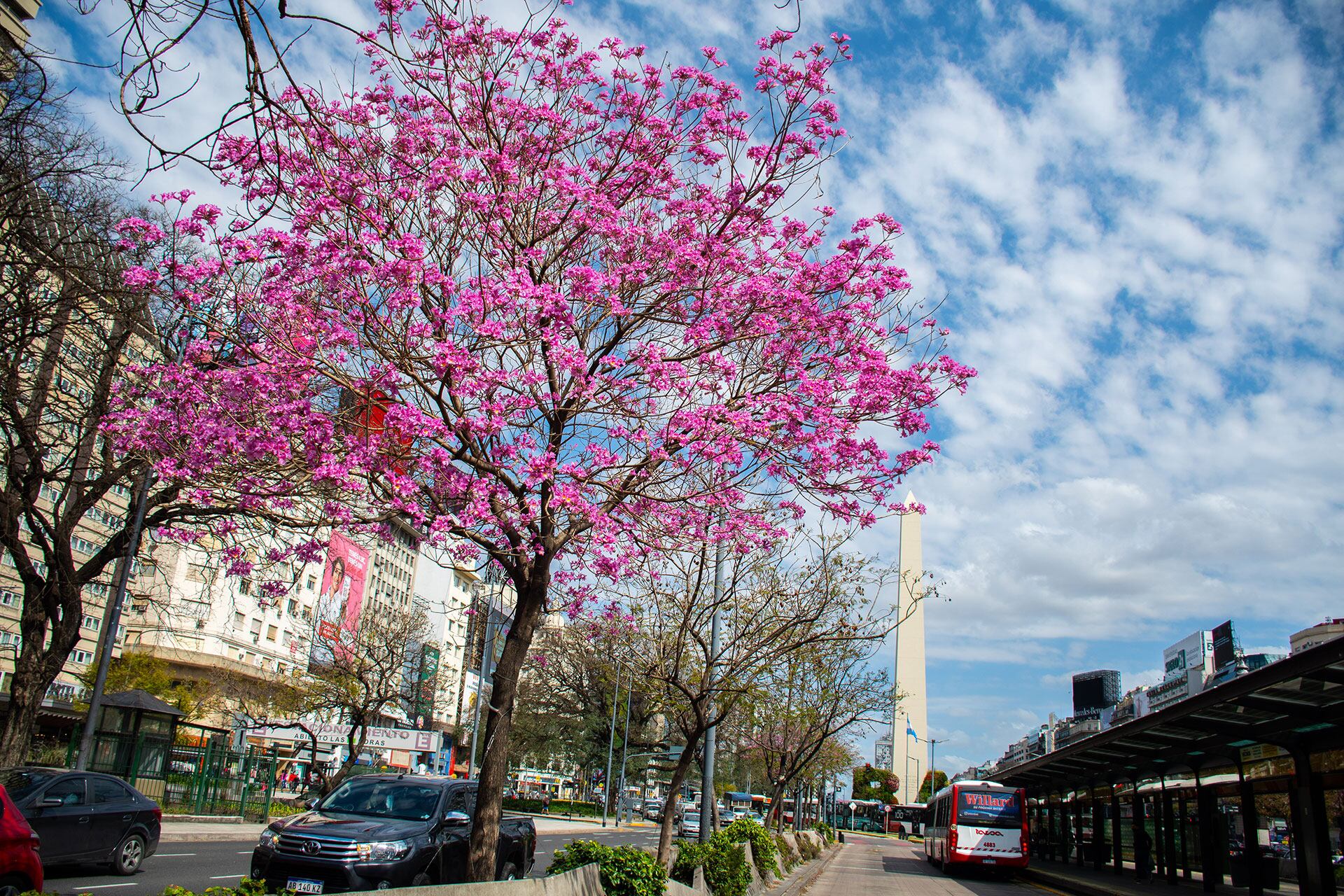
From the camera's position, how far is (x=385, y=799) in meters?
11.2

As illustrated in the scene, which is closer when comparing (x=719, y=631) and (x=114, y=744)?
(x=719, y=631)

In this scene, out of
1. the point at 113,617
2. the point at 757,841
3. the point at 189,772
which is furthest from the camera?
the point at 189,772

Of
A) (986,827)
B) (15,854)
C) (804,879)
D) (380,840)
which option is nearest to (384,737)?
(804,879)

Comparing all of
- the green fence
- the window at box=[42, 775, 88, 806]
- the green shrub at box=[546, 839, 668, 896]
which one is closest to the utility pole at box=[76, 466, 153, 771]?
the green fence

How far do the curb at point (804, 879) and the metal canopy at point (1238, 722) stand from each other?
22.6 feet

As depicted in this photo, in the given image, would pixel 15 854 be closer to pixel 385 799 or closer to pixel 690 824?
pixel 385 799

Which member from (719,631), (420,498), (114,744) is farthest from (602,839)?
(420,498)

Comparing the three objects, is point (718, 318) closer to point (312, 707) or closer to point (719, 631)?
point (719, 631)

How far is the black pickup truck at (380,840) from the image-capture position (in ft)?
31.7

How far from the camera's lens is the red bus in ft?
95.8

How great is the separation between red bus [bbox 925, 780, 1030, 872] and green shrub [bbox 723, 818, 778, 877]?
12.6 m

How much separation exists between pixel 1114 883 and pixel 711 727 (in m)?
14.2

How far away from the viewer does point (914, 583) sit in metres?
16.1

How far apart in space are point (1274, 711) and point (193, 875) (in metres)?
16.1
